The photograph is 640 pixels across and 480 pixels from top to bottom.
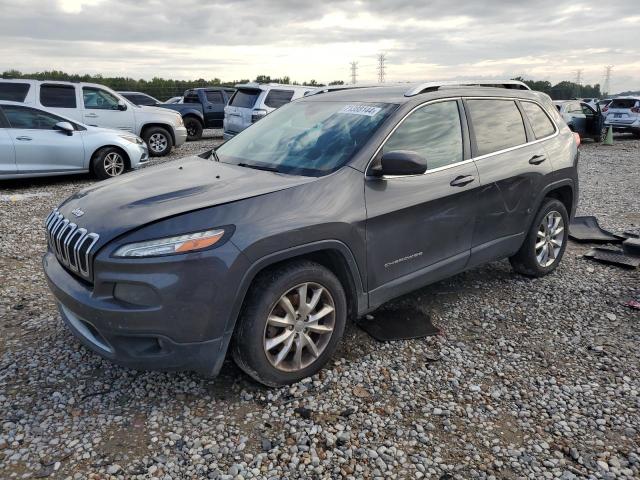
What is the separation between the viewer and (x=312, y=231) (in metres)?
2.92

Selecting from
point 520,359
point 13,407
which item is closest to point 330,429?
point 520,359

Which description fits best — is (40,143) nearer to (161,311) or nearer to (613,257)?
(161,311)

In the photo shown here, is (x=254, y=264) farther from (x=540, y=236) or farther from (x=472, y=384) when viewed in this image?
(x=540, y=236)

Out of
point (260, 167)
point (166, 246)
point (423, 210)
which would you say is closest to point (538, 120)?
point (423, 210)

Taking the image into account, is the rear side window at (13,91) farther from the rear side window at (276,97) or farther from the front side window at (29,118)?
the rear side window at (276,97)

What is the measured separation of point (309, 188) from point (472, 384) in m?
1.58

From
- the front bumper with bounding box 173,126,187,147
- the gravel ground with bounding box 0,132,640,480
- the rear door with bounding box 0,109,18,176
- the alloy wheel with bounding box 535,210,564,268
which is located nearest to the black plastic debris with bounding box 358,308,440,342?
the gravel ground with bounding box 0,132,640,480

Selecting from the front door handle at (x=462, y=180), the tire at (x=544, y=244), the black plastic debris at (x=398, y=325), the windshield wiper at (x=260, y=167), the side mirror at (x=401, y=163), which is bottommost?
the black plastic debris at (x=398, y=325)

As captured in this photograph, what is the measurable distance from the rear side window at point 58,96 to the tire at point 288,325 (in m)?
10.6

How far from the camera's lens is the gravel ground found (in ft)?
8.29

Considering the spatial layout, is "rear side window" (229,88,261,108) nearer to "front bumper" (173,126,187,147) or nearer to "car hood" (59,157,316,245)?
"front bumper" (173,126,187,147)

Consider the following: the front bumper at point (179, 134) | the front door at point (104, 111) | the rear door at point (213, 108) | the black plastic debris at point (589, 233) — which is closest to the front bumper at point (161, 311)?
the black plastic debris at point (589, 233)

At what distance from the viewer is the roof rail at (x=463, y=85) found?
3.77m

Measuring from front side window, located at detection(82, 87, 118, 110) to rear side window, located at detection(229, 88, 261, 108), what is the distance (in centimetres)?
305
